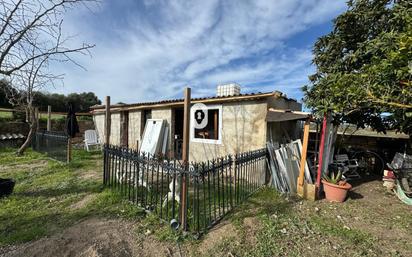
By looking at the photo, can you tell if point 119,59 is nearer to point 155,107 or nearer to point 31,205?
point 155,107

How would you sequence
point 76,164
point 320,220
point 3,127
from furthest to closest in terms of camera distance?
point 3,127 → point 76,164 → point 320,220

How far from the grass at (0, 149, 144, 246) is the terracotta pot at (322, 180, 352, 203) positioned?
13.9 feet

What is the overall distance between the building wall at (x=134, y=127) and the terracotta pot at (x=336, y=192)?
8294 mm

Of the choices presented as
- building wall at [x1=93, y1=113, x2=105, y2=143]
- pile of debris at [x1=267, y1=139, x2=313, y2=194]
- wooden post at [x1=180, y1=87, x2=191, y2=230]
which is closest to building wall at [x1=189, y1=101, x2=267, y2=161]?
pile of debris at [x1=267, y1=139, x2=313, y2=194]

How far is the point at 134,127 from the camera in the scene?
1073cm

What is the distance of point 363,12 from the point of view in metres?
5.25

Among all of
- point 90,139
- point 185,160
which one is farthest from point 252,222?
point 90,139

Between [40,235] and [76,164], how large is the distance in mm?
5087

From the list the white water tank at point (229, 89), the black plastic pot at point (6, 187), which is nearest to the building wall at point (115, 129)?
the white water tank at point (229, 89)

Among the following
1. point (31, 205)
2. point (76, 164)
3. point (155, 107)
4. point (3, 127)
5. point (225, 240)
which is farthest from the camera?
point (3, 127)

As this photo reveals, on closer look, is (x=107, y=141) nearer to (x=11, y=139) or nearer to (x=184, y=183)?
(x=184, y=183)

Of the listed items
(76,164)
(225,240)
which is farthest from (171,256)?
(76,164)

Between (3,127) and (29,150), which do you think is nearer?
(29,150)

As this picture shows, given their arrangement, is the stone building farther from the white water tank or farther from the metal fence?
the white water tank
